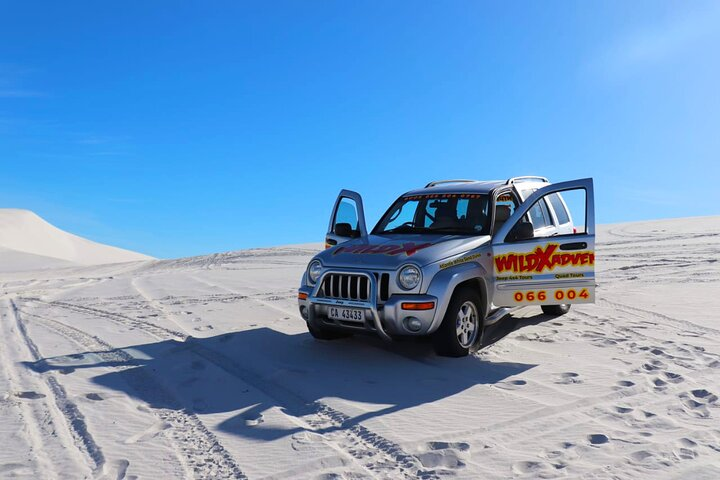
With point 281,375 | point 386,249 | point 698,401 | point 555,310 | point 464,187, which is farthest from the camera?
point 555,310

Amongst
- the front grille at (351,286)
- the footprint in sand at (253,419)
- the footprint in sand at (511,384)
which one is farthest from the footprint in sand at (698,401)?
the footprint in sand at (253,419)

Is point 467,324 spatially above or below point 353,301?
below

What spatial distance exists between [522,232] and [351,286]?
211 centimetres

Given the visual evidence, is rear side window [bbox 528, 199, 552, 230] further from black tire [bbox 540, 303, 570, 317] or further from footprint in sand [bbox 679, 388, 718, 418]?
footprint in sand [bbox 679, 388, 718, 418]

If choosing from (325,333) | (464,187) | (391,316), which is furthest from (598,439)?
(464,187)

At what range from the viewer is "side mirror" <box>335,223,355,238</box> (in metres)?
8.03

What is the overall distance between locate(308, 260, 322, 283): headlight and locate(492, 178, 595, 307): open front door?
2013mm

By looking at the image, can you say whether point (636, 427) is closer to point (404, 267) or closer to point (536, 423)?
point (536, 423)

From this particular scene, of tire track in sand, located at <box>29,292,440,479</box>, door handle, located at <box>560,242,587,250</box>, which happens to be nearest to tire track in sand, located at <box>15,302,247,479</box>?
tire track in sand, located at <box>29,292,440,479</box>

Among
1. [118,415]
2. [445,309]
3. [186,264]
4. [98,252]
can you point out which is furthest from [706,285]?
[98,252]

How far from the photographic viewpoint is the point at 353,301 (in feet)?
21.0

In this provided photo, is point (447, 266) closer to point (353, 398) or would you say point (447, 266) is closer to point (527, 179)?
point (353, 398)

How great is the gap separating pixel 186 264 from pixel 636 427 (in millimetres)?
19509

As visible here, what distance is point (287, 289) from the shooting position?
1274cm
